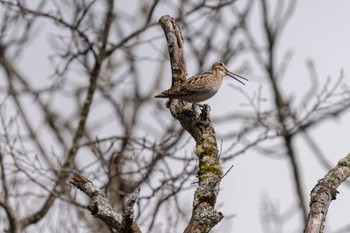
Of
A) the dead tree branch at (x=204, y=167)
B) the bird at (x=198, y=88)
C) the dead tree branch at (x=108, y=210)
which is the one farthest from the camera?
the bird at (x=198, y=88)

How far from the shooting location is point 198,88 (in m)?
6.34

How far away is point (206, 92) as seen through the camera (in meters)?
6.54

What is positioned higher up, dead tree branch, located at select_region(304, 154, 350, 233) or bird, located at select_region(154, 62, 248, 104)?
bird, located at select_region(154, 62, 248, 104)

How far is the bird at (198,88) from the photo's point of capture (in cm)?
612

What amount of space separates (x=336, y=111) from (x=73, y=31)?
11.6 ft

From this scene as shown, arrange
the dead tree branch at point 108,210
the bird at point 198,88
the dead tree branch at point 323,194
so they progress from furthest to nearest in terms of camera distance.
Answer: the bird at point 198,88, the dead tree branch at point 108,210, the dead tree branch at point 323,194

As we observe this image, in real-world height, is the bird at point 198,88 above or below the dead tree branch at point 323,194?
above

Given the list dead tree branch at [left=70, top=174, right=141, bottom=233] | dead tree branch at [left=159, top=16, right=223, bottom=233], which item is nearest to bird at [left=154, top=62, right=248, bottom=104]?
dead tree branch at [left=159, top=16, right=223, bottom=233]

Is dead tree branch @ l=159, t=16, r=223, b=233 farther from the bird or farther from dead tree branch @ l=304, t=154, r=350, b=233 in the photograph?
dead tree branch @ l=304, t=154, r=350, b=233

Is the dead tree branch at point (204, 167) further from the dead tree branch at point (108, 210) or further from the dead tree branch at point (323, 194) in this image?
the dead tree branch at point (323, 194)

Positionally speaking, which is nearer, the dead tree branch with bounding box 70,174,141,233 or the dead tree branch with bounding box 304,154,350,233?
the dead tree branch with bounding box 304,154,350,233

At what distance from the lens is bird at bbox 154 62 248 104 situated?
612 centimetres

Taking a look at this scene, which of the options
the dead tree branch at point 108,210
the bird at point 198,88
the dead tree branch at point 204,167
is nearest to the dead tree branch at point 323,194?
the dead tree branch at point 204,167

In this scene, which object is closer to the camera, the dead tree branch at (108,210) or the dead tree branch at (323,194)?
the dead tree branch at (323,194)
